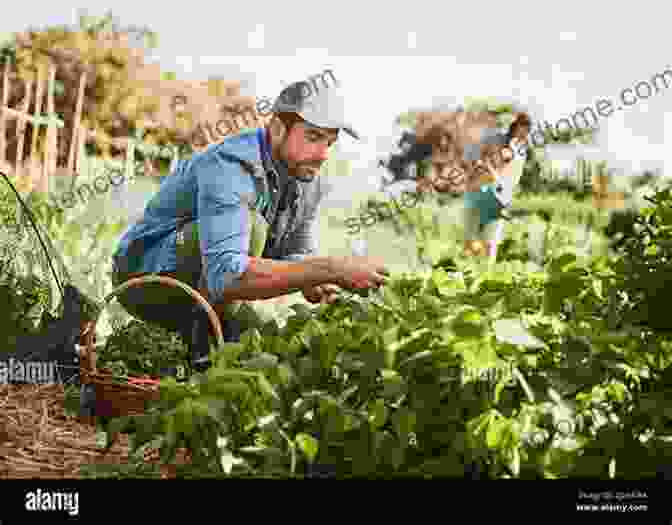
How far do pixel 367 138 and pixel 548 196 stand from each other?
676mm

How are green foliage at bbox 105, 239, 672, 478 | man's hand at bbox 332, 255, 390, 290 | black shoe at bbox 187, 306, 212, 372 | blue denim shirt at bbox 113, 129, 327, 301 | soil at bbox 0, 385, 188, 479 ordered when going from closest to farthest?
green foliage at bbox 105, 239, 672, 478 < soil at bbox 0, 385, 188, 479 < man's hand at bbox 332, 255, 390, 290 < blue denim shirt at bbox 113, 129, 327, 301 < black shoe at bbox 187, 306, 212, 372

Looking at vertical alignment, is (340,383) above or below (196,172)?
below

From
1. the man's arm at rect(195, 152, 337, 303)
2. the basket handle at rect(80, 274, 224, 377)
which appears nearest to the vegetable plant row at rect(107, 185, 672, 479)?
the basket handle at rect(80, 274, 224, 377)

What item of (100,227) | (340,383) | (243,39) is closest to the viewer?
(340,383)

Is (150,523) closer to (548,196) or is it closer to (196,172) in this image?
(196,172)

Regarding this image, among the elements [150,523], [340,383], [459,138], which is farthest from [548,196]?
[150,523]

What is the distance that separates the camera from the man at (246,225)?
2.87 meters

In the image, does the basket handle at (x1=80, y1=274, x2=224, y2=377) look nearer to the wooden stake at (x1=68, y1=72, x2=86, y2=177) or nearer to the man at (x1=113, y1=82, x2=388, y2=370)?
the man at (x1=113, y1=82, x2=388, y2=370)

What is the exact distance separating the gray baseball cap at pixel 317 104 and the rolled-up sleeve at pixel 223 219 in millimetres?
221

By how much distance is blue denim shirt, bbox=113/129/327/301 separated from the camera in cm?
288

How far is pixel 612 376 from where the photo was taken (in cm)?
222

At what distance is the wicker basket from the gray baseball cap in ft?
1.84

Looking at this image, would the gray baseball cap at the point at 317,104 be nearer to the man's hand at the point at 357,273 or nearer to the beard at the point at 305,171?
the beard at the point at 305,171

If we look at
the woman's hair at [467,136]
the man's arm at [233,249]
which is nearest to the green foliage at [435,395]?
the man's arm at [233,249]
